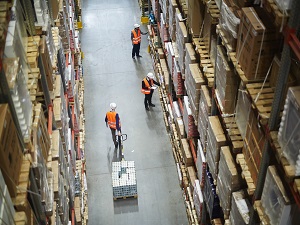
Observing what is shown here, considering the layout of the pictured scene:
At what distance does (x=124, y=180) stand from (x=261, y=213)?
18.0 feet

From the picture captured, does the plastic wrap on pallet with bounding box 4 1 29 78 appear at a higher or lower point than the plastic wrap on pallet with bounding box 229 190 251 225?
higher

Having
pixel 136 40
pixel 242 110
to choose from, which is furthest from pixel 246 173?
pixel 136 40

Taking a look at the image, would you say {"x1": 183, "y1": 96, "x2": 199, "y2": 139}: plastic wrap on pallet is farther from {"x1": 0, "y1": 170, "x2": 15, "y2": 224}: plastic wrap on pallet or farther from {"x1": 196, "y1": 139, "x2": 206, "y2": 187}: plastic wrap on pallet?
{"x1": 0, "y1": 170, "x2": 15, "y2": 224}: plastic wrap on pallet

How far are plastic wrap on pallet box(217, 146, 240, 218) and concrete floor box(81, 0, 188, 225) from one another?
3461mm

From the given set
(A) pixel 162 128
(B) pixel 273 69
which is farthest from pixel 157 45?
(B) pixel 273 69

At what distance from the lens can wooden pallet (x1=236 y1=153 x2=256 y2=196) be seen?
551 cm

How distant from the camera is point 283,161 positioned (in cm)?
443

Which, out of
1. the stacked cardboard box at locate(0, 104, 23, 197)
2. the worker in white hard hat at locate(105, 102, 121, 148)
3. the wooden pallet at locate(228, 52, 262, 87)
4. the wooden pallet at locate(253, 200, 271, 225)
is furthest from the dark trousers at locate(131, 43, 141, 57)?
the stacked cardboard box at locate(0, 104, 23, 197)

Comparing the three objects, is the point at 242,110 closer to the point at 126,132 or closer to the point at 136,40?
the point at 126,132

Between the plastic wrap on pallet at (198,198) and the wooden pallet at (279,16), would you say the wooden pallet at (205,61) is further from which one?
the wooden pallet at (279,16)

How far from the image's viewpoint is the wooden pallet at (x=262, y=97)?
15.8 ft

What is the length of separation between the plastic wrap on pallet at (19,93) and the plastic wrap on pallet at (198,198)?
13.9ft

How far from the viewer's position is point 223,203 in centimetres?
674

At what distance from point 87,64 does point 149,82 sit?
3.69 m
